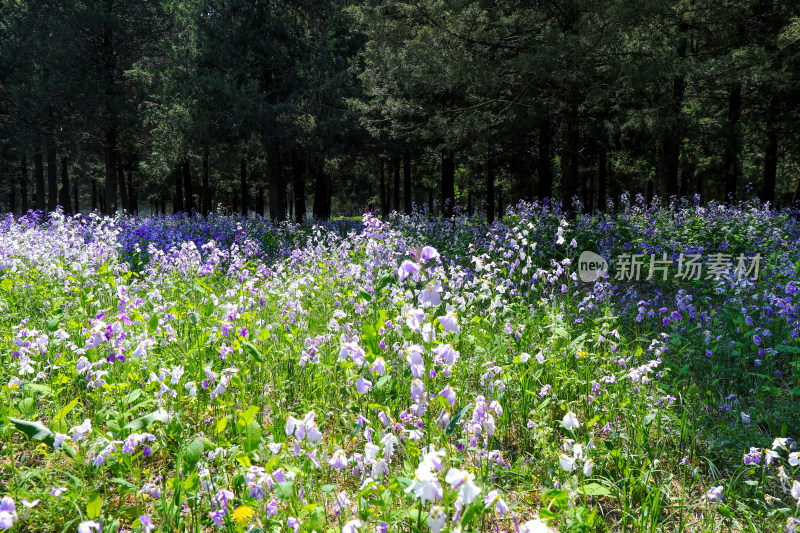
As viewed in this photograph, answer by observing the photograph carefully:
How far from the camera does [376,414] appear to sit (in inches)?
128

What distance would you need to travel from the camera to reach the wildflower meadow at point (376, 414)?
2016mm

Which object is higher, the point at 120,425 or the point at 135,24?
the point at 135,24

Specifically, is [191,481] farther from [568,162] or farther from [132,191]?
[132,191]

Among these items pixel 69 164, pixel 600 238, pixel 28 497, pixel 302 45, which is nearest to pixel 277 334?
pixel 28 497

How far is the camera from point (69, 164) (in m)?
33.1

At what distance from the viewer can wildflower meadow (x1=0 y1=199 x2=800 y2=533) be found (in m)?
2.02

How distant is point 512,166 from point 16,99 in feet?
67.3

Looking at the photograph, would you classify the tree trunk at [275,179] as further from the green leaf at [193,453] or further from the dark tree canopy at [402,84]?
the green leaf at [193,453]

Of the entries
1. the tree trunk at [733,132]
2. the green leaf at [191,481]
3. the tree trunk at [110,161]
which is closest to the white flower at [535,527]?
the green leaf at [191,481]

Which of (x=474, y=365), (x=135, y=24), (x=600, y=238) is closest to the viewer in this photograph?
(x=474, y=365)

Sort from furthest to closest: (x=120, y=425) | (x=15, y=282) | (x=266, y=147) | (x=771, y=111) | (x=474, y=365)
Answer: (x=266, y=147) → (x=771, y=111) → (x=15, y=282) → (x=474, y=365) → (x=120, y=425)

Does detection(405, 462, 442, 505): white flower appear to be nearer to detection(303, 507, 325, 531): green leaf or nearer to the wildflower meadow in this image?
the wildflower meadow

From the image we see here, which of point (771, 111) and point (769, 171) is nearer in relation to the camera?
point (771, 111)

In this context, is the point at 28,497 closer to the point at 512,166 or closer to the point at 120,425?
the point at 120,425
